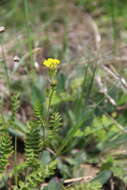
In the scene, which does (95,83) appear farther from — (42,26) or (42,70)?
(42,26)

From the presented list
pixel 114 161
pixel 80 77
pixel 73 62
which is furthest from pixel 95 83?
pixel 114 161

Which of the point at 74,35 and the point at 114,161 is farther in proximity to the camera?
the point at 74,35

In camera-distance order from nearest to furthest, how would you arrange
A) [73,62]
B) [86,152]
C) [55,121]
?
[55,121], [86,152], [73,62]

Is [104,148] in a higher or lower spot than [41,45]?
lower

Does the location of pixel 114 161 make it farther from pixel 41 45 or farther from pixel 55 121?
pixel 41 45

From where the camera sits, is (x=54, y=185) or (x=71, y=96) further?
(x=71, y=96)

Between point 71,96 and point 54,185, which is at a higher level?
point 71,96

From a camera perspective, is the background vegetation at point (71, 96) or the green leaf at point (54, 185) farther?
the background vegetation at point (71, 96)

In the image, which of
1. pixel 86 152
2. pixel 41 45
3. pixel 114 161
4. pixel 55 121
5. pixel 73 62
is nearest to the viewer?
pixel 55 121

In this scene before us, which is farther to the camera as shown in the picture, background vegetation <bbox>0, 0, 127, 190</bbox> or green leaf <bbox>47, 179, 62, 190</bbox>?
background vegetation <bbox>0, 0, 127, 190</bbox>

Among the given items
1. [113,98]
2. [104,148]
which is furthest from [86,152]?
[113,98]

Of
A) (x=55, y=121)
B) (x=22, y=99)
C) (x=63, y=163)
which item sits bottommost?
(x=63, y=163)
